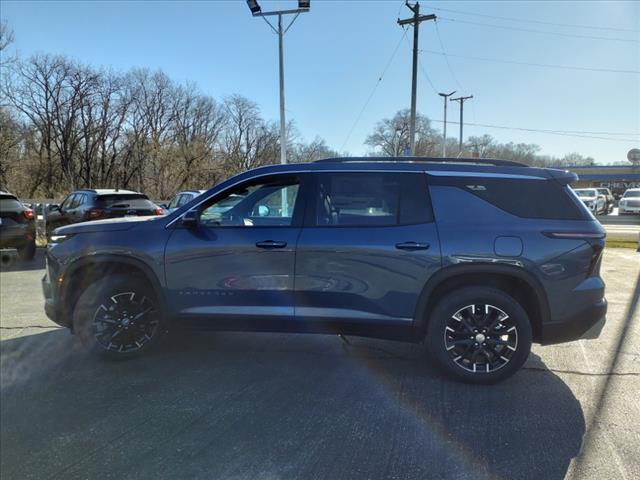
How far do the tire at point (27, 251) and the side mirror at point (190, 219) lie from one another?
8.50 metres

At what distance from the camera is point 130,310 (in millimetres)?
4191

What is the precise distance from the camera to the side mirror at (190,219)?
3965mm

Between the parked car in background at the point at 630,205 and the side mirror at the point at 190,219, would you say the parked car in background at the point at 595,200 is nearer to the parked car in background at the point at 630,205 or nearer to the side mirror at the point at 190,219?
the parked car in background at the point at 630,205

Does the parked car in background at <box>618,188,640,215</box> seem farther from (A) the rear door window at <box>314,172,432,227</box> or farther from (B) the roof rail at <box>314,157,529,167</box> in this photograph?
(A) the rear door window at <box>314,172,432,227</box>

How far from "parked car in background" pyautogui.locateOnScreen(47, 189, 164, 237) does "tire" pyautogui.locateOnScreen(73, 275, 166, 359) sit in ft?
25.1

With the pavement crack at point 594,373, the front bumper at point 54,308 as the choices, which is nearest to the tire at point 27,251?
the front bumper at point 54,308

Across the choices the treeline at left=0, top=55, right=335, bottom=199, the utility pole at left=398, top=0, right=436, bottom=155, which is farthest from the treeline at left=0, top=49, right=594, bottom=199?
the utility pole at left=398, top=0, right=436, bottom=155

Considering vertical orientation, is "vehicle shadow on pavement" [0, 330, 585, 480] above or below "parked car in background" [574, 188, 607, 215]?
below

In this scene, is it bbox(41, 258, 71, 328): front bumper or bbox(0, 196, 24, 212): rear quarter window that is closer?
bbox(41, 258, 71, 328): front bumper

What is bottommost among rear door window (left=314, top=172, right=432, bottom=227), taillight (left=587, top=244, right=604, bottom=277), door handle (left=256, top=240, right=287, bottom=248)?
taillight (left=587, top=244, right=604, bottom=277)

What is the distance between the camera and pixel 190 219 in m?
3.96

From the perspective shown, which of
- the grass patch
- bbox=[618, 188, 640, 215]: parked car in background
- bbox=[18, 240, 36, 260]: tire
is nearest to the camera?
bbox=[18, 240, 36, 260]: tire

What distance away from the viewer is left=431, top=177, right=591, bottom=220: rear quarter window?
3.64 m

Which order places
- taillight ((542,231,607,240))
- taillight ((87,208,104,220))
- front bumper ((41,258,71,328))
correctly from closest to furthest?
1. taillight ((542,231,607,240))
2. front bumper ((41,258,71,328))
3. taillight ((87,208,104,220))
